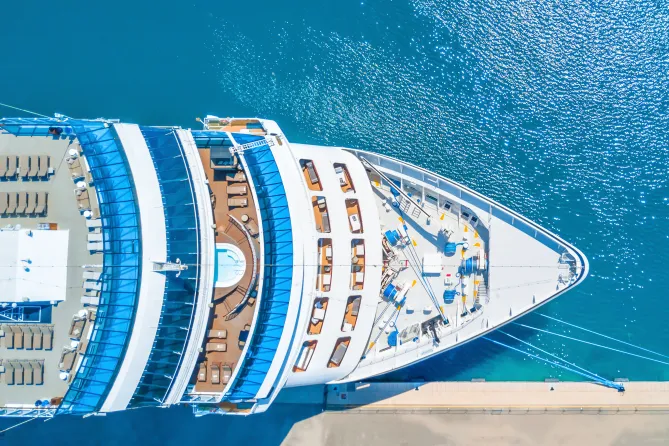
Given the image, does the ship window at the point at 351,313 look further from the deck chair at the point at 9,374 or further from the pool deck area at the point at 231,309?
the deck chair at the point at 9,374

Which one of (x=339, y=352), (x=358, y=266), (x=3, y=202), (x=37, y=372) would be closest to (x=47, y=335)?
(x=37, y=372)

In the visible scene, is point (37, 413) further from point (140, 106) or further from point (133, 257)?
point (140, 106)

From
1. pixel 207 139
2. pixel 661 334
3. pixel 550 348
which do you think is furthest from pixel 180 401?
pixel 661 334

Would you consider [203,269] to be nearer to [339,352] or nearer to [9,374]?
[339,352]

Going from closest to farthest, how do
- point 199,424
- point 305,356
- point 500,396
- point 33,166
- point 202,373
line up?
1. point 33,166
2. point 202,373
3. point 305,356
4. point 500,396
5. point 199,424

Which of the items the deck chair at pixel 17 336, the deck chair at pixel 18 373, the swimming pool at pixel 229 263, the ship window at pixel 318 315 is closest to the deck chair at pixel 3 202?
the deck chair at pixel 17 336

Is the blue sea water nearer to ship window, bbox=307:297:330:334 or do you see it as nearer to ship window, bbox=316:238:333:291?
ship window, bbox=307:297:330:334

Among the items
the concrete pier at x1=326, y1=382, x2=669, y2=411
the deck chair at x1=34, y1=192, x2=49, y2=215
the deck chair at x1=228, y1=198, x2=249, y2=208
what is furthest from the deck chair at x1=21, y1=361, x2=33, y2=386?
the concrete pier at x1=326, y1=382, x2=669, y2=411
